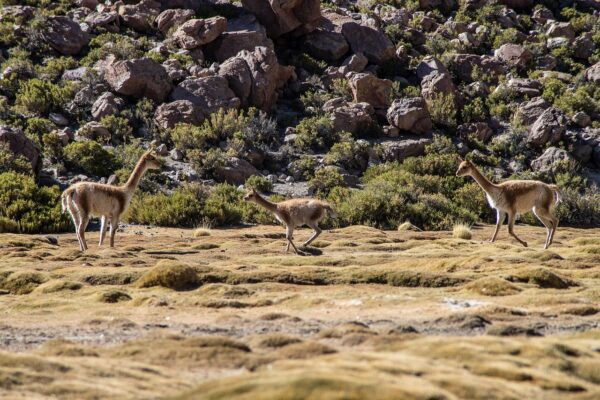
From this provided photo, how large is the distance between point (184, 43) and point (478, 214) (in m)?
21.0

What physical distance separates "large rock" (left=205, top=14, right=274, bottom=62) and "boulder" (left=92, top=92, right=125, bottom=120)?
7.48 meters

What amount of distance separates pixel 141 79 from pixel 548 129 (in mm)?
21283

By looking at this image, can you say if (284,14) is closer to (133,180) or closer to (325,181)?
(325,181)

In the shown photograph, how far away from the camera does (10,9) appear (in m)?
49.6

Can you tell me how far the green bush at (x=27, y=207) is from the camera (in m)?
27.4

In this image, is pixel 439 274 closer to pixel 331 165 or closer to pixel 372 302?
pixel 372 302

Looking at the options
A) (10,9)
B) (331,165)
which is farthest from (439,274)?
(10,9)

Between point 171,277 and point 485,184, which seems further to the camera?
point 485,184

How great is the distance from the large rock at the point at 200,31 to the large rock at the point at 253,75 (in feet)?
9.38

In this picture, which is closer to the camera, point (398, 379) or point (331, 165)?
point (398, 379)

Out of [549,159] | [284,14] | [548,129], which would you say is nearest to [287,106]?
[284,14]

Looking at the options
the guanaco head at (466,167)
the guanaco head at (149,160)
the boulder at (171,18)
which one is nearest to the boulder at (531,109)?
the guanaco head at (466,167)

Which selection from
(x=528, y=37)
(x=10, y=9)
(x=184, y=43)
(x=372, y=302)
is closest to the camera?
(x=372, y=302)

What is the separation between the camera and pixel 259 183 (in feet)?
114
